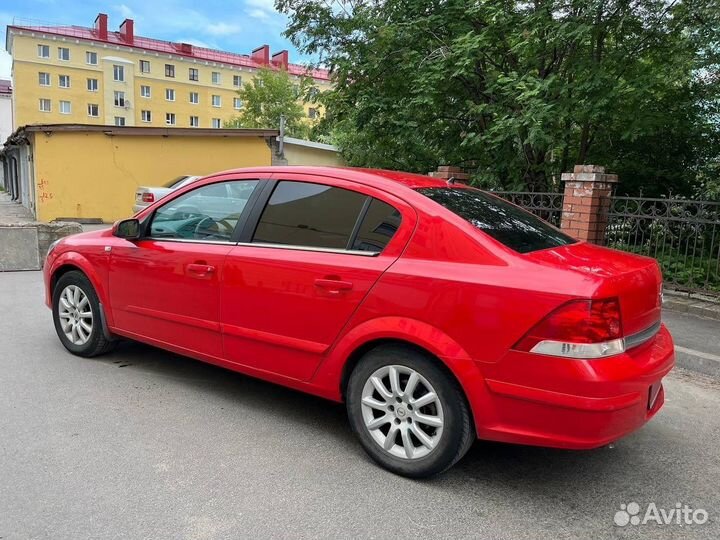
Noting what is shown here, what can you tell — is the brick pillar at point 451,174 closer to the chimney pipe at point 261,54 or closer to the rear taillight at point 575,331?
the rear taillight at point 575,331

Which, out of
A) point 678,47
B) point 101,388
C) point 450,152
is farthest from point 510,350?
point 450,152

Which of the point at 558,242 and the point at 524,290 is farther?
the point at 558,242

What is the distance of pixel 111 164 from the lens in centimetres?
1694

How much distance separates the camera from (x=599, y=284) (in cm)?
251

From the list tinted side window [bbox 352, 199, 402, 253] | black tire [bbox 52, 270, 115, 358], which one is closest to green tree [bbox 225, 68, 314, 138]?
black tire [bbox 52, 270, 115, 358]

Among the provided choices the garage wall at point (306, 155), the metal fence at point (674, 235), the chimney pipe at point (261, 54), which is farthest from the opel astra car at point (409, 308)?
the chimney pipe at point (261, 54)

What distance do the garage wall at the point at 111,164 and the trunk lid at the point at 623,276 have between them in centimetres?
1647

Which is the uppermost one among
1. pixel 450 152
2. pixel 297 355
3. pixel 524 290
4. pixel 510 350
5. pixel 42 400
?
pixel 450 152

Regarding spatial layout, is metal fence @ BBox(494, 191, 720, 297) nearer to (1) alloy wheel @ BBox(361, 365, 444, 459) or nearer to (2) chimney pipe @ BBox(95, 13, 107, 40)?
(1) alloy wheel @ BBox(361, 365, 444, 459)

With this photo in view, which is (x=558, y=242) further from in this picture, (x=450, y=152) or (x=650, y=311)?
(x=450, y=152)

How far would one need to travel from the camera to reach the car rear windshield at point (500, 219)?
300 cm

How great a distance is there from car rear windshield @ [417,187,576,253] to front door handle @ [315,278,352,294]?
26.7 inches

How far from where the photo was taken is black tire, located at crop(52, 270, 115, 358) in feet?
14.8

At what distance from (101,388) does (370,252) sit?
2343mm
